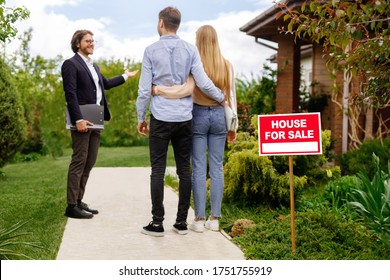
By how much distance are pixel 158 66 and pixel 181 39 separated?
0.38m

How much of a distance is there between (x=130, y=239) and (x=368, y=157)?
4942mm

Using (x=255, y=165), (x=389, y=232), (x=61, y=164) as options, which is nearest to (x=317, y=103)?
(x=61, y=164)

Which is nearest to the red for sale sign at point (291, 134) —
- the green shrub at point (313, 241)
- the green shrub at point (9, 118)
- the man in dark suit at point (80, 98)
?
the green shrub at point (313, 241)

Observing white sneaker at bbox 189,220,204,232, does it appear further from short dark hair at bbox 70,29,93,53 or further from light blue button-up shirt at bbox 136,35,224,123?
short dark hair at bbox 70,29,93,53

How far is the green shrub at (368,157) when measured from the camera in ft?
31.1

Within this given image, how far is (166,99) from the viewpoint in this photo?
6.02m

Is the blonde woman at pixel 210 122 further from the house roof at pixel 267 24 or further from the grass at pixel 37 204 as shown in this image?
the house roof at pixel 267 24

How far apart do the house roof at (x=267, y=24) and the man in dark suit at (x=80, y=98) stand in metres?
4.79

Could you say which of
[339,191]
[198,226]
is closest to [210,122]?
[198,226]

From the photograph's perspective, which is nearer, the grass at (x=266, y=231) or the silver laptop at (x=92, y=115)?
the grass at (x=266, y=231)

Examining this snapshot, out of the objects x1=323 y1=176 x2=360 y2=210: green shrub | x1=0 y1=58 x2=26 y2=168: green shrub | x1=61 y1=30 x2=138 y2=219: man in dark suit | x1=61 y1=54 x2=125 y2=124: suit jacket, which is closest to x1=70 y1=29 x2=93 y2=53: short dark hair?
x1=61 y1=30 x2=138 y2=219: man in dark suit

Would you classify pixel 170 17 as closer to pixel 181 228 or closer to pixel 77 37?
pixel 77 37

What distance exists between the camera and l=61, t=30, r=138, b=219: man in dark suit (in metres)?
6.93

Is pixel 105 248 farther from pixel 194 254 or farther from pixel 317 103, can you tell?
pixel 317 103
